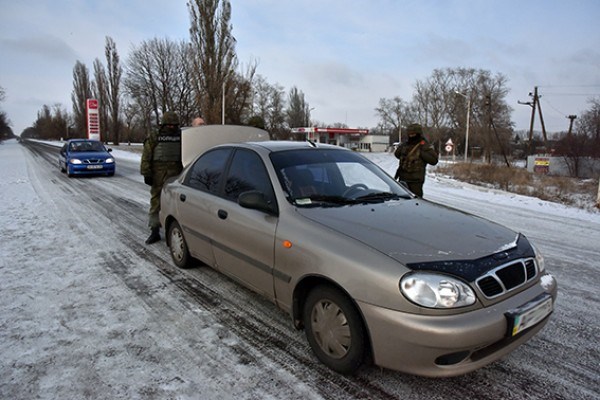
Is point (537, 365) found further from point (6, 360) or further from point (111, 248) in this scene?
point (111, 248)

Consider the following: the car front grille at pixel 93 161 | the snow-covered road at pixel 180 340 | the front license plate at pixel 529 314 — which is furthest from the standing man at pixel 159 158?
the car front grille at pixel 93 161

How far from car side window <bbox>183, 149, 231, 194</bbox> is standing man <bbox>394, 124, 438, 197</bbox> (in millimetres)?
3119

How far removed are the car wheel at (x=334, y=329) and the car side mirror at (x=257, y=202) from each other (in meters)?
0.76

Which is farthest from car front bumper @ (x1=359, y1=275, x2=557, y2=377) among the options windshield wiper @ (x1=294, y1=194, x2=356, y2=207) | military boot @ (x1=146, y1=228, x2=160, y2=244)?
military boot @ (x1=146, y1=228, x2=160, y2=244)

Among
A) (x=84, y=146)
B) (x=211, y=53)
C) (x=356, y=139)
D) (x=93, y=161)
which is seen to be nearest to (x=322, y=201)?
(x=93, y=161)

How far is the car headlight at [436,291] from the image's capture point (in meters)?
2.16

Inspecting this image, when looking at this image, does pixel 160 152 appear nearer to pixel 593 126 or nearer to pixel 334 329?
pixel 334 329

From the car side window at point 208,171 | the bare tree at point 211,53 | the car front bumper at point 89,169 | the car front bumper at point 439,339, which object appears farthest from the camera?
the bare tree at point 211,53

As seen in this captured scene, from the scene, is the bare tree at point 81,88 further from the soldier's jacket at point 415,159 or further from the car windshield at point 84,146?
the soldier's jacket at point 415,159

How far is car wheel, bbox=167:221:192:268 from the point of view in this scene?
4.54m

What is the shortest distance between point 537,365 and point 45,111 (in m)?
163

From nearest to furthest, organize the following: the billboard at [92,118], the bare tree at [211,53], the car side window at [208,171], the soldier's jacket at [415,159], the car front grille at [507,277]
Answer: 1. the car front grille at [507,277]
2. the car side window at [208,171]
3. the soldier's jacket at [415,159]
4. the bare tree at [211,53]
5. the billboard at [92,118]

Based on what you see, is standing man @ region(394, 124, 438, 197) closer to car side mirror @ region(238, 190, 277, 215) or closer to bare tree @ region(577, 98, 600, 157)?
car side mirror @ region(238, 190, 277, 215)

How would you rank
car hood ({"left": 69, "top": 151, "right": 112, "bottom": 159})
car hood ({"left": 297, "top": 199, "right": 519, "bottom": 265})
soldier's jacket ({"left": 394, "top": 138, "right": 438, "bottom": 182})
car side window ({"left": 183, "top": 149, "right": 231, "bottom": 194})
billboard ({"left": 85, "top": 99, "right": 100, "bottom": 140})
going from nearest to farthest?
car hood ({"left": 297, "top": 199, "right": 519, "bottom": 265}) → car side window ({"left": 183, "top": 149, "right": 231, "bottom": 194}) → soldier's jacket ({"left": 394, "top": 138, "right": 438, "bottom": 182}) → car hood ({"left": 69, "top": 151, "right": 112, "bottom": 159}) → billboard ({"left": 85, "top": 99, "right": 100, "bottom": 140})
